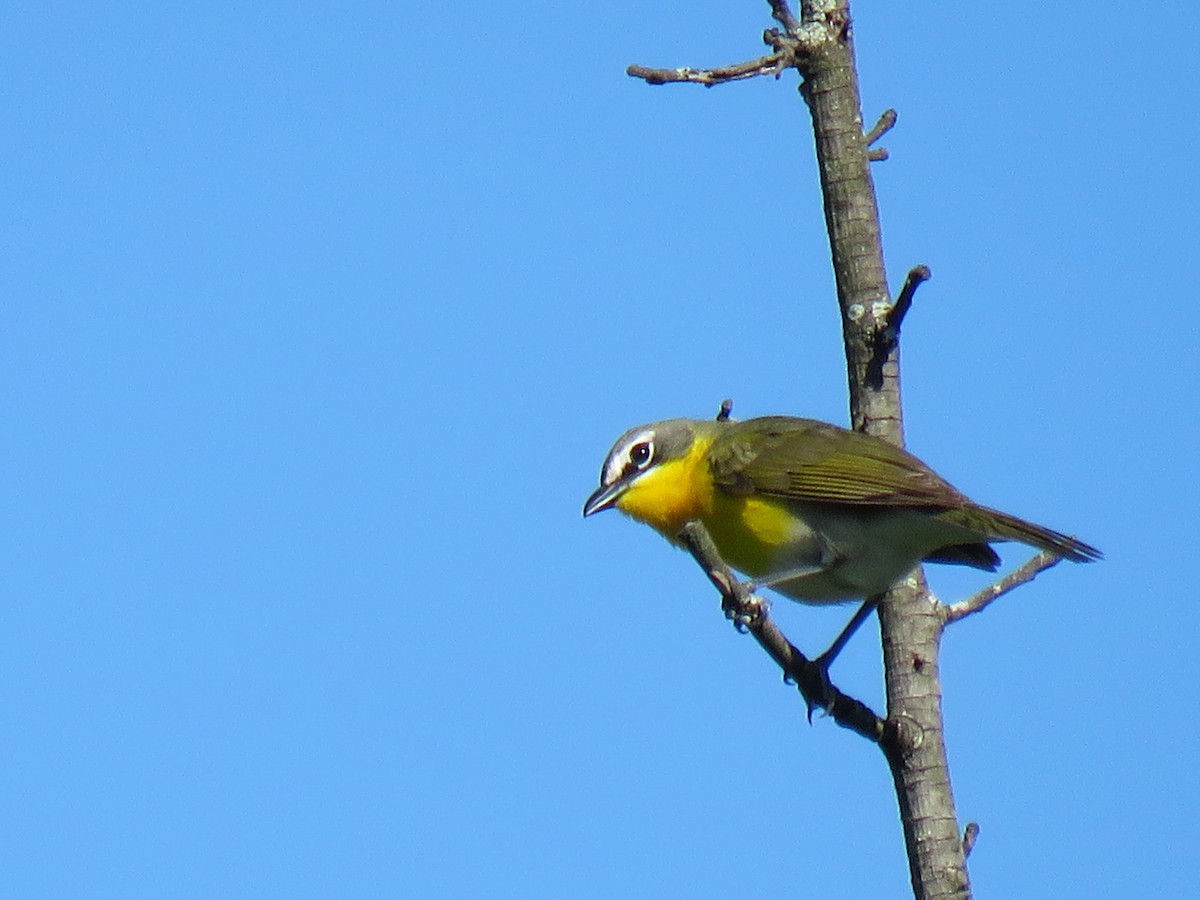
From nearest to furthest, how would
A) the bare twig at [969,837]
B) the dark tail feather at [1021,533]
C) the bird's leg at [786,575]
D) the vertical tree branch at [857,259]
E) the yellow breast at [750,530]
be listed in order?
the bare twig at [969,837]
the vertical tree branch at [857,259]
the dark tail feather at [1021,533]
the bird's leg at [786,575]
the yellow breast at [750,530]

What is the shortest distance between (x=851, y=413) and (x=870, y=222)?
0.68 meters

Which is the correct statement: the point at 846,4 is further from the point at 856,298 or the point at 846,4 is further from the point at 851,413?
the point at 851,413

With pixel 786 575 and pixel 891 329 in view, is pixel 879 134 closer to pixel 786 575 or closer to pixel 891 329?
pixel 891 329

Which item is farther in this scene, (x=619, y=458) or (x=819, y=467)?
(x=619, y=458)

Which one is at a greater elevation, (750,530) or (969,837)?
(750,530)

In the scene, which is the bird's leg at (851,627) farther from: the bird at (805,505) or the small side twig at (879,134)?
the small side twig at (879,134)

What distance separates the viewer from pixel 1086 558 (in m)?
5.38

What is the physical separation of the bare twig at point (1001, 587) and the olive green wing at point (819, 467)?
59 centimetres

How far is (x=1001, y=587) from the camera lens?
16.8ft

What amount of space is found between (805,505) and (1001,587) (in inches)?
63.5

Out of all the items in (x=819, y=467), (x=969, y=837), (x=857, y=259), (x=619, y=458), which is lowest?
(x=969, y=837)

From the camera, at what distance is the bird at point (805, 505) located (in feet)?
19.3

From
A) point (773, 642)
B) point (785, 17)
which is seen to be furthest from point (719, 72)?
point (773, 642)

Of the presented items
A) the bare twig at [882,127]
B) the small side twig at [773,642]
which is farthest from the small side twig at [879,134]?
the small side twig at [773,642]
